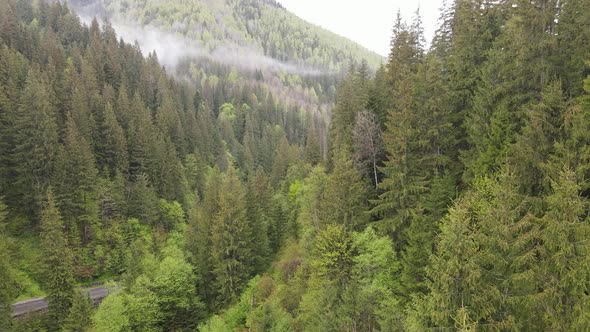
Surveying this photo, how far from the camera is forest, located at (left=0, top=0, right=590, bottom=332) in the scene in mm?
15406

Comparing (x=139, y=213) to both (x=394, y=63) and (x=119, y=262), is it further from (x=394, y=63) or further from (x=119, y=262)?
(x=394, y=63)

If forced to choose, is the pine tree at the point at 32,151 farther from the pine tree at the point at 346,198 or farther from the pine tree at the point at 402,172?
the pine tree at the point at 402,172

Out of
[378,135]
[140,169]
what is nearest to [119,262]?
[140,169]

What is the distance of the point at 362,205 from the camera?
31172mm

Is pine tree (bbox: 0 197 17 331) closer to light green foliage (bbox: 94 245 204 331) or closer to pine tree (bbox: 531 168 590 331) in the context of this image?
light green foliage (bbox: 94 245 204 331)

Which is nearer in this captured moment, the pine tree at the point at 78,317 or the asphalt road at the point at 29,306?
the pine tree at the point at 78,317

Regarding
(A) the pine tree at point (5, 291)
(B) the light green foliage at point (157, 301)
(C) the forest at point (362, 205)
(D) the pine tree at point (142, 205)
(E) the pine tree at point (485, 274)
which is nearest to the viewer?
(E) the pine tree at point (485, 274)

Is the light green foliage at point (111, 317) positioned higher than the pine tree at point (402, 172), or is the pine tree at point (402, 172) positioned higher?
the pine tree at point (402, 172)

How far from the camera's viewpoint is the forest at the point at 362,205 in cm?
1541

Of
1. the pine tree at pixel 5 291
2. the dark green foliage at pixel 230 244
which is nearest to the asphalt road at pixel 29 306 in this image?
the pine tree at pixel 5 291

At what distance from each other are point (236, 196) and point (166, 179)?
32857mm

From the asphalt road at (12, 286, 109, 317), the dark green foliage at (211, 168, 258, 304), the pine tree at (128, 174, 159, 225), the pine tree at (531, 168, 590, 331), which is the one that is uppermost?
the pine tree at (531, 168, 590, 331)

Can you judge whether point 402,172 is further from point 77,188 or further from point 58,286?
point 77,188

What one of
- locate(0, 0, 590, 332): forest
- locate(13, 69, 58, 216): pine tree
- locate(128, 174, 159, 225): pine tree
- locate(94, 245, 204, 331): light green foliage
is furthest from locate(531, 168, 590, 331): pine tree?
locate(13, 69, 58, 216): pine tree
